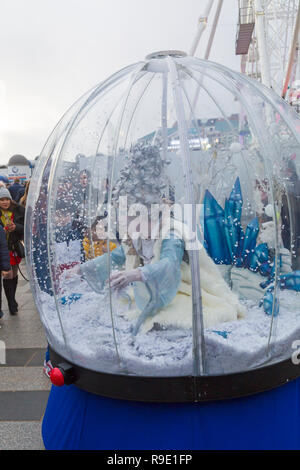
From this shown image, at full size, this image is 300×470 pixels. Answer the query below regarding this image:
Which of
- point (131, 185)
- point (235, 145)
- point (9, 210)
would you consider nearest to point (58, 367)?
point (131, 185)

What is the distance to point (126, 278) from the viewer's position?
1980 millimetres

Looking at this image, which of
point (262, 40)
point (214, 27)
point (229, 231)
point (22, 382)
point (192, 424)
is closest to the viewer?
point (192, 424)

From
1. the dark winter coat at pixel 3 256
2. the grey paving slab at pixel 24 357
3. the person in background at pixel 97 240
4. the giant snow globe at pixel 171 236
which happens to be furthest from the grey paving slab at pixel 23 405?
the dark winter coat at pixel 3 256

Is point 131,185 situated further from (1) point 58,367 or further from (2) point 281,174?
(1) point 58,367

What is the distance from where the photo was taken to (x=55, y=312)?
236 cm

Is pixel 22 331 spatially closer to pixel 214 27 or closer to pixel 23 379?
pixel 23 379

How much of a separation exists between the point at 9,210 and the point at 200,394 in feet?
13.4

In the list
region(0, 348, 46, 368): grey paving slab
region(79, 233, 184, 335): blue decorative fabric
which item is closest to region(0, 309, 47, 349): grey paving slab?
region(0, 348, 46, 368): grey paving slab

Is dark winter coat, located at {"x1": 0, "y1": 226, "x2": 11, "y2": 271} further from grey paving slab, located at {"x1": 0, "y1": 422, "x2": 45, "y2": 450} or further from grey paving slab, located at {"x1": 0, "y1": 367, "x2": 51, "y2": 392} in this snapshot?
grey paving slab, located at {"x1": 0, "y1": 422, "x2": 45, "y2": 450}

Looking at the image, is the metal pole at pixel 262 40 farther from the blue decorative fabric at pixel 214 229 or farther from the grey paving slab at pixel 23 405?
the grey paving slab at pixel 23 405

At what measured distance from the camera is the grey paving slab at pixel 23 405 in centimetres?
287

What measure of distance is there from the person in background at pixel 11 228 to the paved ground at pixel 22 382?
30 cm

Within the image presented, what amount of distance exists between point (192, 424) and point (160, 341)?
412mm

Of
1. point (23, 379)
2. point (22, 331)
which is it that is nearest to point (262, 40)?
point (22, 331)
